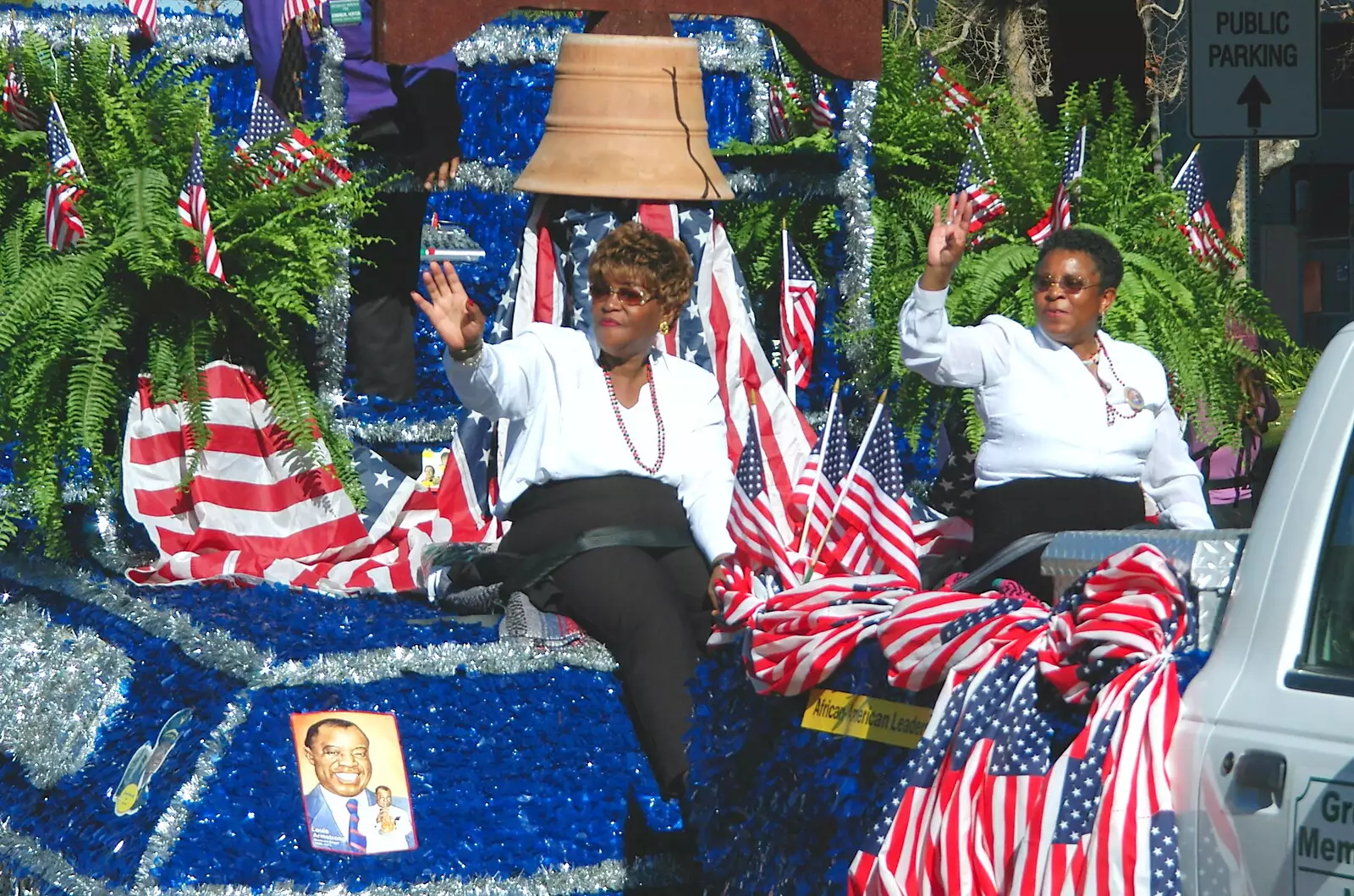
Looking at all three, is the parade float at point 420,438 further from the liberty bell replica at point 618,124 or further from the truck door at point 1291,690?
the truck door at point 1291,690

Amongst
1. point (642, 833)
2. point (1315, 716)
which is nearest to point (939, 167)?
point (642, 833)

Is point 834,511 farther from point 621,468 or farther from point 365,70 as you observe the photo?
point 365,70

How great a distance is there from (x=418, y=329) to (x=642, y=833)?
2.98 meters

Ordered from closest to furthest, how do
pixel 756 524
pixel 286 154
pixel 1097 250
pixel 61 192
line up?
pixel 756 524 → pixel 1097 250 → pixel 61 192 → pixel 286 154

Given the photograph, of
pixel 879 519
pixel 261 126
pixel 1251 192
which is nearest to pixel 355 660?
pixel 879 519

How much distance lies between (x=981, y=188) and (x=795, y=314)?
803 millimetres

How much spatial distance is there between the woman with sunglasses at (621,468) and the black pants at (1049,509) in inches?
28.3

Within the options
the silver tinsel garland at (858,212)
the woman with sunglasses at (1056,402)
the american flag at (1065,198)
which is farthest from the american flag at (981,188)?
the woman with sunglasses at (1056,402)

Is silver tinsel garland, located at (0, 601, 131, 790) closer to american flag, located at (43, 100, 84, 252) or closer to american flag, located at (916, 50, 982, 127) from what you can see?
american flag, located at (43, 100, 84, 252)

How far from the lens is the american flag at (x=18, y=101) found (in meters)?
6.24

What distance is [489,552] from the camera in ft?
17.9

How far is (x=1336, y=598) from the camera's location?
9.02 ft

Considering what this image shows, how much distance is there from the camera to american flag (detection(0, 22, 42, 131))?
624 cm

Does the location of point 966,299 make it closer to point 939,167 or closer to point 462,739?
point 939,167
